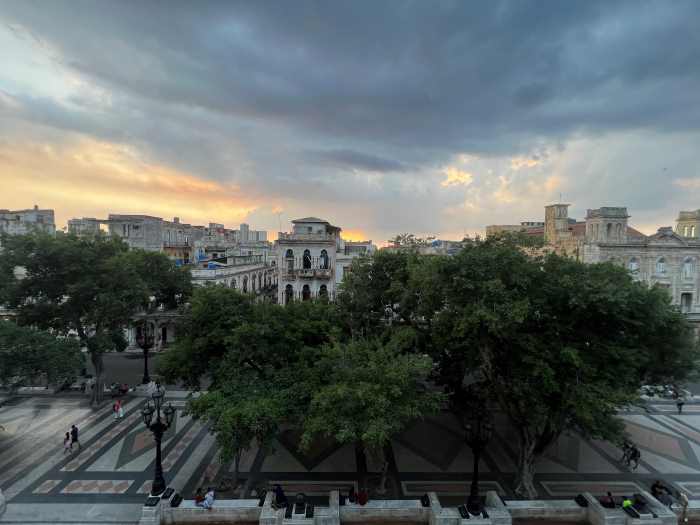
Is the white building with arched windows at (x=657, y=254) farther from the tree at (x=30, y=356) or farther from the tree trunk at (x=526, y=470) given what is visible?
the tree at (x=30, y=356)

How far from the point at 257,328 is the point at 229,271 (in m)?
28.2

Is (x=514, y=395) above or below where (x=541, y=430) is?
above

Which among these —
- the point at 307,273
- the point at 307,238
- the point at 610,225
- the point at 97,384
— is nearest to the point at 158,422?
the point at 97,384

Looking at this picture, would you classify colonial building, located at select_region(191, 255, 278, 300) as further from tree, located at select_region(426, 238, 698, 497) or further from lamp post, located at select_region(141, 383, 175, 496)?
tree, located at select_region(426, 238, 698, 497)

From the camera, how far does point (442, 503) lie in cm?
1526

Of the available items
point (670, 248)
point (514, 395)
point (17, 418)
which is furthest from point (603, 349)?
point (670, 248)

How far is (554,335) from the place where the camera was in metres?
15.5

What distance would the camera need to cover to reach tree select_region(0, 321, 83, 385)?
717 inches

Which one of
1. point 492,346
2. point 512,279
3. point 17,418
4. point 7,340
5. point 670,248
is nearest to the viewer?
point 512,279

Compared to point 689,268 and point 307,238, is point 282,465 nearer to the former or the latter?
point 307,238

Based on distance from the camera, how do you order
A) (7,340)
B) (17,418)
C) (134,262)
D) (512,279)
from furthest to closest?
1. (134,262)
2. (17,418)
3. (7,340)
4. (512,279)

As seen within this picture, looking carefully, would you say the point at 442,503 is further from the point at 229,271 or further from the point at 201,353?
the point at 229,271

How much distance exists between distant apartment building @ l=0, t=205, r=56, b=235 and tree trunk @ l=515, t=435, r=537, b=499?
172ft

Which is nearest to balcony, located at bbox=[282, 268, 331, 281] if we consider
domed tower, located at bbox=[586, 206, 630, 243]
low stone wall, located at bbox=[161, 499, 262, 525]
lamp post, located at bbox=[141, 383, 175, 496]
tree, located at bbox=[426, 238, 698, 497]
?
tree, located at bbox=[426, 238, 698, 497]
